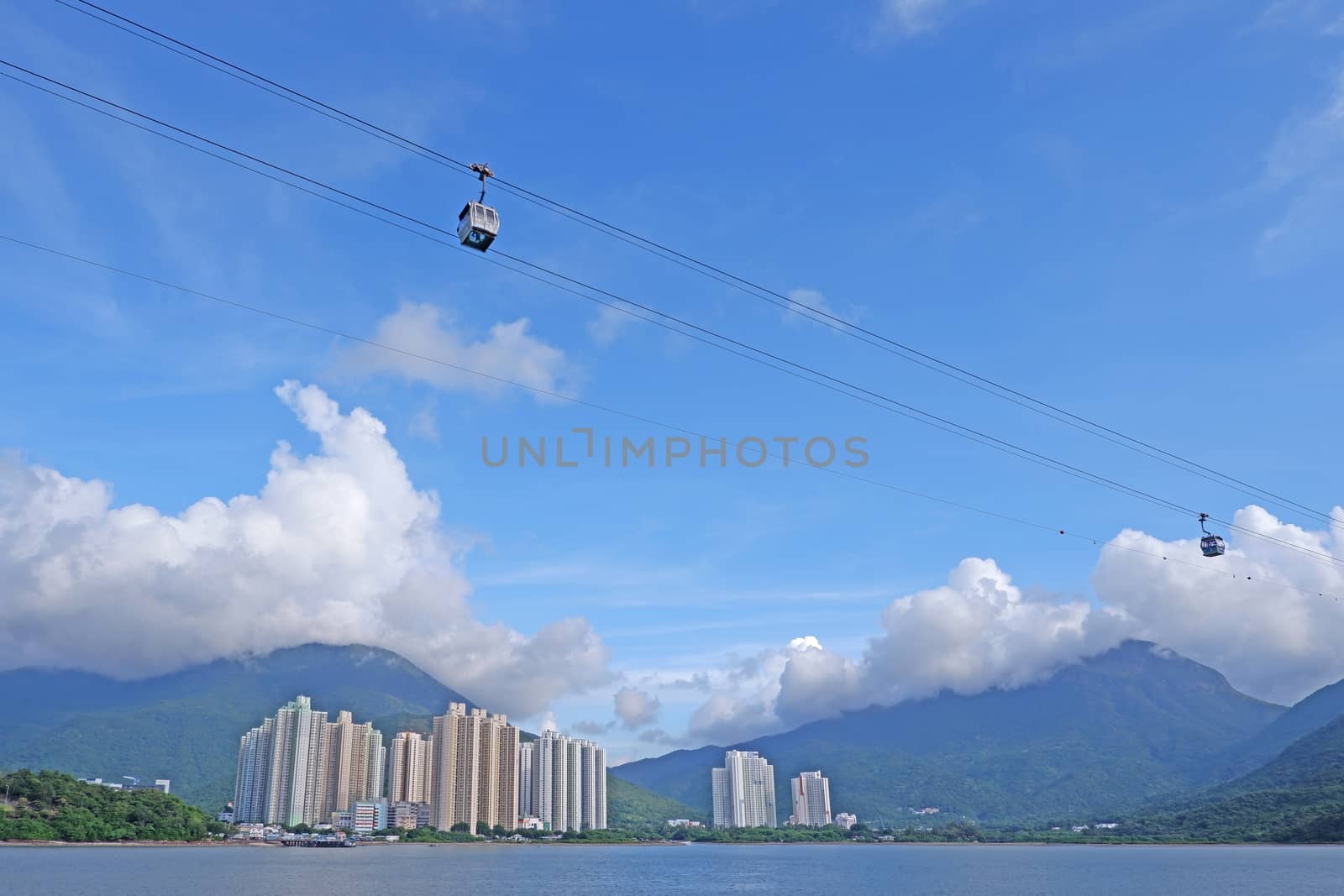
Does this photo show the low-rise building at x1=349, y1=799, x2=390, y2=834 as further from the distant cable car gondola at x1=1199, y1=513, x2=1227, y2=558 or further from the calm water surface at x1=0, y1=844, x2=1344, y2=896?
the distant cable car gondola at x1=1199, y1=513, x2=1227, y2=558

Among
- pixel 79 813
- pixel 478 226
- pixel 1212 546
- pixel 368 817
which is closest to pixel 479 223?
pixel 478 226

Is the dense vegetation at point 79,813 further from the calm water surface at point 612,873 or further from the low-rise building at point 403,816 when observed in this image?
the low-rise building at point 403,816

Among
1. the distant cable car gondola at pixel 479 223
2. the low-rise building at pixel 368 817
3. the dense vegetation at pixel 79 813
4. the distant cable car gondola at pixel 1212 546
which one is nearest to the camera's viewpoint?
the distant cable car gondola at pixel 479 223

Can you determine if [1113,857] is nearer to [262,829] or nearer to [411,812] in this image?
[411,812]

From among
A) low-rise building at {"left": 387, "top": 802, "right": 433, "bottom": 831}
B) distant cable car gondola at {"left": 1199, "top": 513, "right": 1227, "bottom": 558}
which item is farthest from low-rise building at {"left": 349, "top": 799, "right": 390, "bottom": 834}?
distant cable car gondola at {"left": 1199, "top": 513, "right": 1227, "bottom": 558}

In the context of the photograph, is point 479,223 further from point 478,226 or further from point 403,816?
point 403,816

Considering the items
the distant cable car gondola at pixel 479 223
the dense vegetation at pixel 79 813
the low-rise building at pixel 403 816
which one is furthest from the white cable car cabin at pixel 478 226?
the low-rise building at pixel 403 816

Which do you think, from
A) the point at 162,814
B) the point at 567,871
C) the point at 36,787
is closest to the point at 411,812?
the point at 162,814

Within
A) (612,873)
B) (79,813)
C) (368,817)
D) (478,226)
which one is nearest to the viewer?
(478,226)
